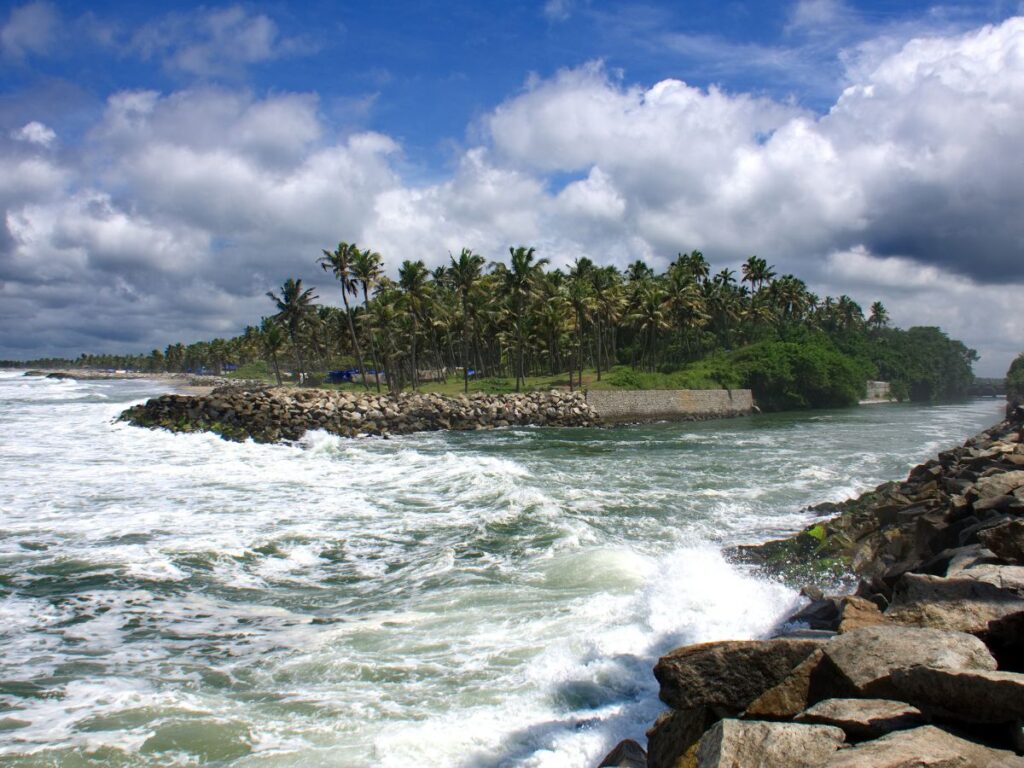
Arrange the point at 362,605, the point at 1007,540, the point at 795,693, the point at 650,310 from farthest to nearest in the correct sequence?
1. the point at 650,310
2. the point at 362,605
3. the point at 1007,540
4. the point at 795,693

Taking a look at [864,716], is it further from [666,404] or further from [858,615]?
[666,404]

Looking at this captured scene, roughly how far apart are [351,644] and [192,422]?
106ft

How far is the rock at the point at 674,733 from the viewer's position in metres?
4.70

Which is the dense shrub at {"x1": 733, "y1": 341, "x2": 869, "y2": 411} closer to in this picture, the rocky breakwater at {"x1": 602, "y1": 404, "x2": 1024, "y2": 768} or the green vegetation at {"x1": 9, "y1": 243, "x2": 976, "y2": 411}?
the green vegetation at {"x1": 9, "y1": 243, "x2": 976, "y2": 411}

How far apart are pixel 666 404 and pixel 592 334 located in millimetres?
27473

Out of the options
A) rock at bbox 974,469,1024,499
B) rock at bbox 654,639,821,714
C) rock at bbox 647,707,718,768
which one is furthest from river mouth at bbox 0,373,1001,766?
rock at bbox 974,469,1024,499

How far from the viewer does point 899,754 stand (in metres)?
3.43

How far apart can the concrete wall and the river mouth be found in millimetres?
31046

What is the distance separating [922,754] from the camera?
343cm

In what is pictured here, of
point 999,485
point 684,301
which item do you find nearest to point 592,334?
point 684,301

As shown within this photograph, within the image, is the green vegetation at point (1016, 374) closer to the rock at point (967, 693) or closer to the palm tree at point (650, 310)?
the palm tree at point (650, 310)

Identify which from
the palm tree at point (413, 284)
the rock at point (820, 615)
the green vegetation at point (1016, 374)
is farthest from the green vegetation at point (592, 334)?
the rock at point (820, 615)

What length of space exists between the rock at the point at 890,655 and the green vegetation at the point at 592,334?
2065 inches

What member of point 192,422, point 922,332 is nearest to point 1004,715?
point 192,422
